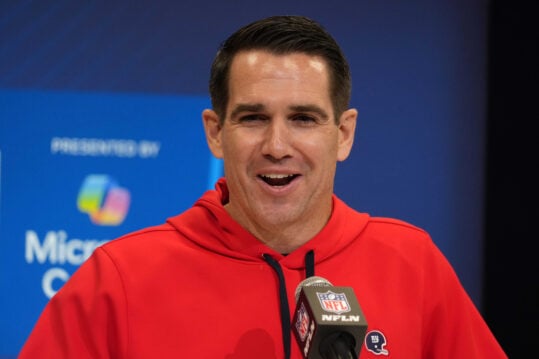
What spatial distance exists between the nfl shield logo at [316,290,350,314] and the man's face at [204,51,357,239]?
1.43ft

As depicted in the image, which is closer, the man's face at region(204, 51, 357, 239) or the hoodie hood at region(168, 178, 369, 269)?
the man's face at region(204, 51, 357, 239)

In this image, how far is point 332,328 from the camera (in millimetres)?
1115

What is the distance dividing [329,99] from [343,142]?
0.16 m

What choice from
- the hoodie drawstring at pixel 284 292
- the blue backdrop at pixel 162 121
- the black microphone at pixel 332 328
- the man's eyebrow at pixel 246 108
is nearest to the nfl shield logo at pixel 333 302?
the black microphone at pixel 332 328

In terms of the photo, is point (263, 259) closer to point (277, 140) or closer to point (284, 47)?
point (277, 140)

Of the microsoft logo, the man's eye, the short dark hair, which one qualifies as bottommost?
the microsoft logo

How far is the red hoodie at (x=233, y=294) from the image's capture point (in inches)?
61.9

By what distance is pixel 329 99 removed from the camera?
66.3 inches

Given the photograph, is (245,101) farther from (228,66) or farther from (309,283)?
(309,283)

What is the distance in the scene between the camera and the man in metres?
1.58

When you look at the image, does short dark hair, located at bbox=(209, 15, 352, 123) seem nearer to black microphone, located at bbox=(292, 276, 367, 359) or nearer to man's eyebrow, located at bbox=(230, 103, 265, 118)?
man's eyebrow, located at bbox=(230, 103, 265, 118)

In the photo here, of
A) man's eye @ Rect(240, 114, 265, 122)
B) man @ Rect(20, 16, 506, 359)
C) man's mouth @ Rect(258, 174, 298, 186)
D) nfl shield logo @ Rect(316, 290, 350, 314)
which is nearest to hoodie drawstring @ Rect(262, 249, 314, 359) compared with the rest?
man @ Rect(20, 16, 506, 359)

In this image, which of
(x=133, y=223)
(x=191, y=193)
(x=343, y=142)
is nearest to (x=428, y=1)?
(x=191, y=193)

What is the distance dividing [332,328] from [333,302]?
0.07m
